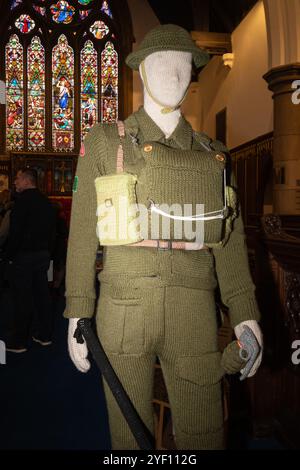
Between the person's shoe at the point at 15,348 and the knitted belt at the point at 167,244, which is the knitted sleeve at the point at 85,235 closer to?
the knitted belt at the point at 167,244

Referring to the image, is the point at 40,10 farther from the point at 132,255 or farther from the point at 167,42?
the point at 132,255

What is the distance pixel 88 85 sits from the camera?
42.1 ft

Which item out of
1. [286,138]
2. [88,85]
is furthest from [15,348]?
[88,85]

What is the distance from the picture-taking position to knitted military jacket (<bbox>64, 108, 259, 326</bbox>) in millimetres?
1480

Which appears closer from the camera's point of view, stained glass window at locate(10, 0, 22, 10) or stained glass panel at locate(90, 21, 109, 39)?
stained glass window at locate(10, 0, 22, 10)

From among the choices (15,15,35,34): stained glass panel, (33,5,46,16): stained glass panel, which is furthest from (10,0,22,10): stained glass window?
(33,5,46,16): stained glass panel

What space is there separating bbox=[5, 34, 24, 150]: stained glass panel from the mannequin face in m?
11.6

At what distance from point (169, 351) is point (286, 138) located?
4.79m

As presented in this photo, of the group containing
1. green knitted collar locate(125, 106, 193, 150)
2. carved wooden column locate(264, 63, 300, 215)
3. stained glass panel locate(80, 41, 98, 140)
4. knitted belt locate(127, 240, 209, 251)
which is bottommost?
knitted belt locate(127, 240, 209, 251)

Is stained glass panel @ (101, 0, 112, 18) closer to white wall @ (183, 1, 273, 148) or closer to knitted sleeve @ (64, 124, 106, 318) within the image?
white wall @ (183, 1, 273, 148)

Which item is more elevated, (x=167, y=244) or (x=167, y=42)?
(x=167, y=42)

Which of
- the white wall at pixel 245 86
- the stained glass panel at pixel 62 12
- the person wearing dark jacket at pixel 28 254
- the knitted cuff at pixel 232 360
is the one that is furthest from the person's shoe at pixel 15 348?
the stained glass panel at pixel 62 12
